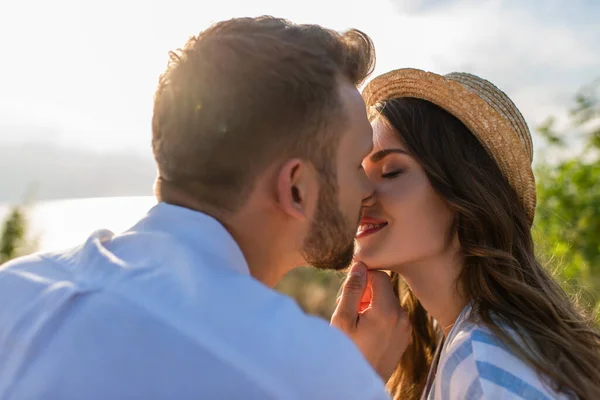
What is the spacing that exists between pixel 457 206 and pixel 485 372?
32.1 inches

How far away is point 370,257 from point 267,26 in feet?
4.28

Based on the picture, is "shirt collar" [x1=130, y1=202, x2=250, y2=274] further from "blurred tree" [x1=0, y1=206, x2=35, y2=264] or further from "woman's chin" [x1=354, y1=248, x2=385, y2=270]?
"blurred tree" [x1=0, y1=206, x2=35, y2=264]

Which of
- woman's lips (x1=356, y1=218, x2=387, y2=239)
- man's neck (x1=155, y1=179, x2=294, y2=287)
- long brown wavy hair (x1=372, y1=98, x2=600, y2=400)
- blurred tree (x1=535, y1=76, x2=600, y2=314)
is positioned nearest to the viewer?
man's neck (x1=155, y1=179, x2=294, y2=287)

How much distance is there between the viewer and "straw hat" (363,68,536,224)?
306 centimetres

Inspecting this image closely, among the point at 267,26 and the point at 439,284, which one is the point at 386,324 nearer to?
the point at 439,284

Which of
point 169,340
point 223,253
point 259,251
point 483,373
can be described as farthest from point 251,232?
point 483,373

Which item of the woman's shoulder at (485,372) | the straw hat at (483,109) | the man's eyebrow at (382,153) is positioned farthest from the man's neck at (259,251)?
the straw hat at (483,109)

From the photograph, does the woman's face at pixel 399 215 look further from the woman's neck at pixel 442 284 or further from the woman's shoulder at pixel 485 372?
the woman's shoulder at pixel 485 372

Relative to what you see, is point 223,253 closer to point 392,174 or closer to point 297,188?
point 297,188

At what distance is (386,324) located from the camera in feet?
10.2

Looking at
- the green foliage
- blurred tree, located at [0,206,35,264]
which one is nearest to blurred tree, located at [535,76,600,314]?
the green foliage

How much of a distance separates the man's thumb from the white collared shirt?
1.43 m

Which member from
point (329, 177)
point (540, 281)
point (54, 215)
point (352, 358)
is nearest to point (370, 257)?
point (540, 281)

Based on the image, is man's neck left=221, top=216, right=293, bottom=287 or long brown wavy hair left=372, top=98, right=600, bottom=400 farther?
long brown wavy hair left=372, top=98, right=600, bottom=400
